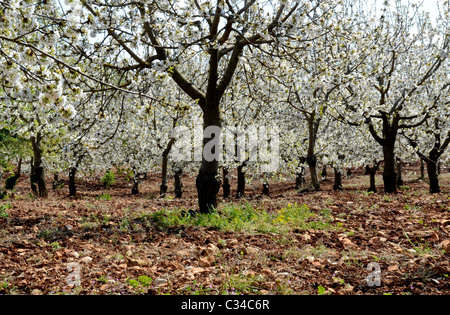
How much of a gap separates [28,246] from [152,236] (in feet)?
6.34

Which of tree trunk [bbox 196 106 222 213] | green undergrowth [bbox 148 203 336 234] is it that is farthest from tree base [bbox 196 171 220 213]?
green undergrowth [bbox 148 203 336 234]

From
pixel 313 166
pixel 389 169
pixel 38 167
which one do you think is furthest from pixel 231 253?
pixel 38 167

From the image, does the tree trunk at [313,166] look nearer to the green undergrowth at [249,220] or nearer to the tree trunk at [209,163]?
the green undergrowth at [249,220]

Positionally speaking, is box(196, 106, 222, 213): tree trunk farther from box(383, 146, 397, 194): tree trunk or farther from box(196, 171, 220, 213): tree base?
box(383, 146, 397, 194): tree trunk

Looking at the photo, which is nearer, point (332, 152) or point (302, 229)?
point (302, 229)

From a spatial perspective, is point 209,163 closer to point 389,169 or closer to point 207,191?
point 207,191

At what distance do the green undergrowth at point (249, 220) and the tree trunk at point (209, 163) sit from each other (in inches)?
15.1

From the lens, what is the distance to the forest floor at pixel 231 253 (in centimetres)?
362

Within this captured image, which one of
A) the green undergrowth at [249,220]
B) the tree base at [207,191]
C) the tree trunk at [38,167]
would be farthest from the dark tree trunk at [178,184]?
the tree base at [207,191]

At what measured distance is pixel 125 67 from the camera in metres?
7.18

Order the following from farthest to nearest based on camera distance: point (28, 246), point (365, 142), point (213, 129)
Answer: point (365, 142), point (213, 129), point (28, 246)
